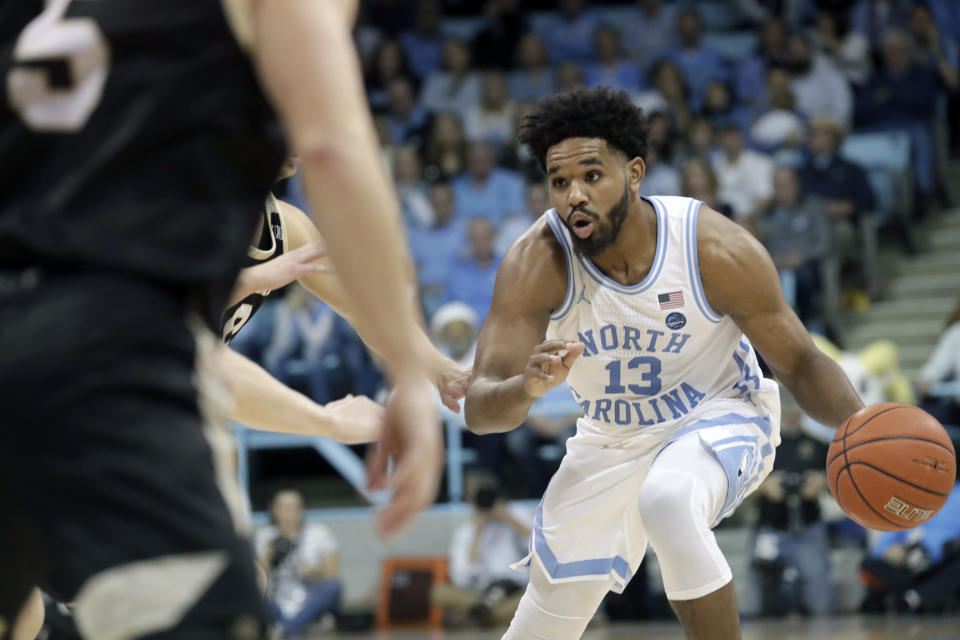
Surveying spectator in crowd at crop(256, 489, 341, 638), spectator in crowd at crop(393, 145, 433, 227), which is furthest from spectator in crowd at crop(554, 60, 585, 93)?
spectator in crowd at crop(256, 489, 341, 638)

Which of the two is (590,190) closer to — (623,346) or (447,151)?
Result: (623,346)

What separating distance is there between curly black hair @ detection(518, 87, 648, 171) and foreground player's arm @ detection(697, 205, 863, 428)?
52 centimetres

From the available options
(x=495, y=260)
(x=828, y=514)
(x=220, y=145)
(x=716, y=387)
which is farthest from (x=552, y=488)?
(x=495, y=260)

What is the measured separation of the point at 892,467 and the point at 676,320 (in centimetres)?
91

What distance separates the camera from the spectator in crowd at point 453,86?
13.6 m

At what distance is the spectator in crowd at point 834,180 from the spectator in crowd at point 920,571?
3.40 metres

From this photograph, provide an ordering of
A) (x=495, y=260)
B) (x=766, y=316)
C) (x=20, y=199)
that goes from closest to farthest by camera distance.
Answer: (x=20, y=199) < (x=766, y=316) < (x=495, y=260)

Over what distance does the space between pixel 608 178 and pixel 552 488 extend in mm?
1164

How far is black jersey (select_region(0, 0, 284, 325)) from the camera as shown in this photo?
1.78 m

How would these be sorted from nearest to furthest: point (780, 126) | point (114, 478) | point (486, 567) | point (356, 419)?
point (114, 478), point (356, 419), point (486, 567), point (780, 126)

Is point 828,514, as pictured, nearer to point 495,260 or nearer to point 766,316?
point 495,260

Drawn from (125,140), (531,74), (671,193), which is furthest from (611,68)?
(125,140)

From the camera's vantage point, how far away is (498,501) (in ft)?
30.3

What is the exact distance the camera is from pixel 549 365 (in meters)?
3.69
